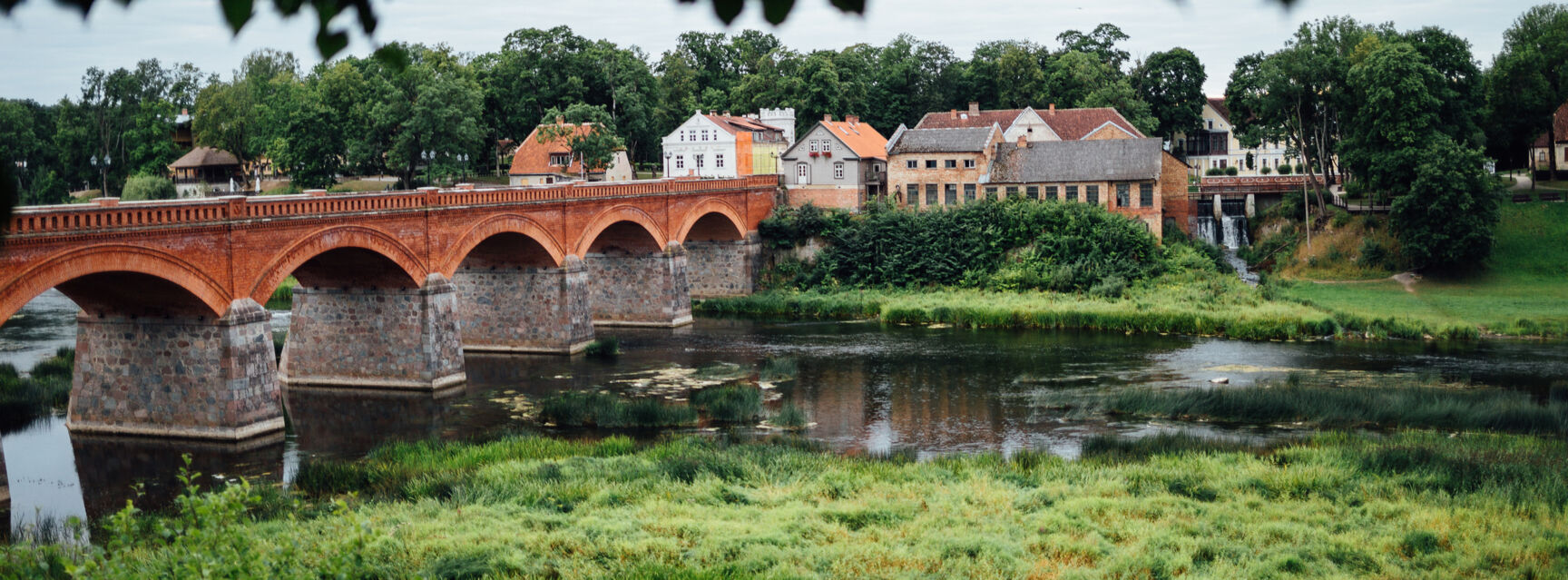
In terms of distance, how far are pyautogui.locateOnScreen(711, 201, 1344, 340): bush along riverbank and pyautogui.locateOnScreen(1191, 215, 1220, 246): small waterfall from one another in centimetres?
584

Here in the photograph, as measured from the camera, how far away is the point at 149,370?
104ft

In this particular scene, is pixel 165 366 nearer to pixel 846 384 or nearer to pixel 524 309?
pixel 524 309

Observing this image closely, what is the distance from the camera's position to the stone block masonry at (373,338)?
127 ft

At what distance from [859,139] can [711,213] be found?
46.6ft

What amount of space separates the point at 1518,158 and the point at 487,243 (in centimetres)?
5956

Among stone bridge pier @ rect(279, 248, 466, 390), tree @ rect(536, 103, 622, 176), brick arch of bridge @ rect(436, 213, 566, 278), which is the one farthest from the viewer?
tree @ rect(536, 103, 622, 176)

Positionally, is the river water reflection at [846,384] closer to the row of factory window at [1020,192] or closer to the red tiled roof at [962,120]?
the row of factory window at [1020,192]

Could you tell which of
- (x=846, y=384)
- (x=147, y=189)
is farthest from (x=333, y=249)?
(x=147, y=189)

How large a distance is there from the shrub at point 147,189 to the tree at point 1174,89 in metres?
64.2

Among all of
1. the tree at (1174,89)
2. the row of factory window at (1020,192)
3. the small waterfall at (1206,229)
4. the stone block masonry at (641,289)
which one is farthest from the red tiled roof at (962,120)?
the stone block masonry at (641,289)

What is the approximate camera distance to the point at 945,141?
6412 centimetres

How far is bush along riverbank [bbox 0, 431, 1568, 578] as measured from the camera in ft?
56.0

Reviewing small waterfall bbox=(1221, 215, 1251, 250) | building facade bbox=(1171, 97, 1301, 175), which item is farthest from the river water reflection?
building facade bbox=(1171, 97, 1301, 175)

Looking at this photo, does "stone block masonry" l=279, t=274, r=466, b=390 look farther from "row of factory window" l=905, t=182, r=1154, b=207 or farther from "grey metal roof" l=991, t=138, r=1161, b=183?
"grey metal roof" l=991, t=138, r=1161, b=183
